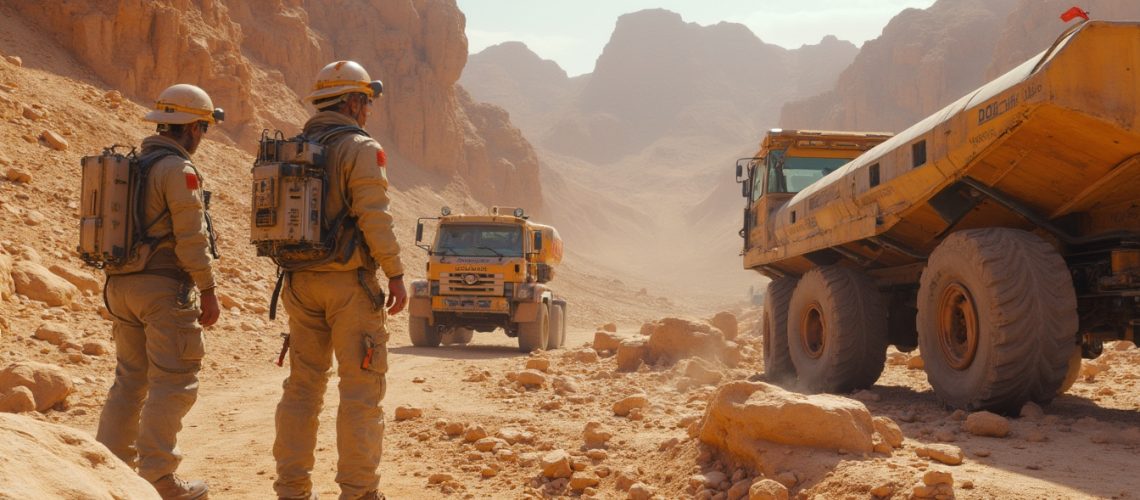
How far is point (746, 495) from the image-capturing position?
419 cm

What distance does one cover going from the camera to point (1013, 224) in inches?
253

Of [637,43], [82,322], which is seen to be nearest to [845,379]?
[82,322]

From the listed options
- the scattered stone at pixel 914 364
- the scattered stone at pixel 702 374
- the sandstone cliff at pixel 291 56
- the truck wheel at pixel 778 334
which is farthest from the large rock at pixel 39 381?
the sandstone cliff at pixel 291 56

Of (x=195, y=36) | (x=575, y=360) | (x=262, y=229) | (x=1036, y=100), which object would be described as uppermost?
(x=195, y=36)

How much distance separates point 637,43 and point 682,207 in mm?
66879

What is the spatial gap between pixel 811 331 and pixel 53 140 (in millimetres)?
14030

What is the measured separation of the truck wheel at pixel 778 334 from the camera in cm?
984

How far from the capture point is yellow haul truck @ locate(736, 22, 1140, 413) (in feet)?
16.2

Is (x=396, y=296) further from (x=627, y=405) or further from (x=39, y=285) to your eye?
(x=39, y=285)

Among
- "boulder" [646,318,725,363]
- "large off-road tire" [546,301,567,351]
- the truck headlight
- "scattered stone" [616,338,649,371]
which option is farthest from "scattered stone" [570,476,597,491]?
"large off-road tire" [546,301,567,351]

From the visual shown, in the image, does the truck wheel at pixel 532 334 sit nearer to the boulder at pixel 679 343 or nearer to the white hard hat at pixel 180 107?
the boulder at pixel 679 343

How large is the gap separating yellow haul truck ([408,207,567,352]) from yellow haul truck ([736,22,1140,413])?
24.3ft

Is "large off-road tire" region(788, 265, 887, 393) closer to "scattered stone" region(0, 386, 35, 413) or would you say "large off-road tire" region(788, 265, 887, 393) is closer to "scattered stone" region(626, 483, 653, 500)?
"scattered stone" region(626, 483, 653, 500)

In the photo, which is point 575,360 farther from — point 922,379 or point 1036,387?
point 1036,387
